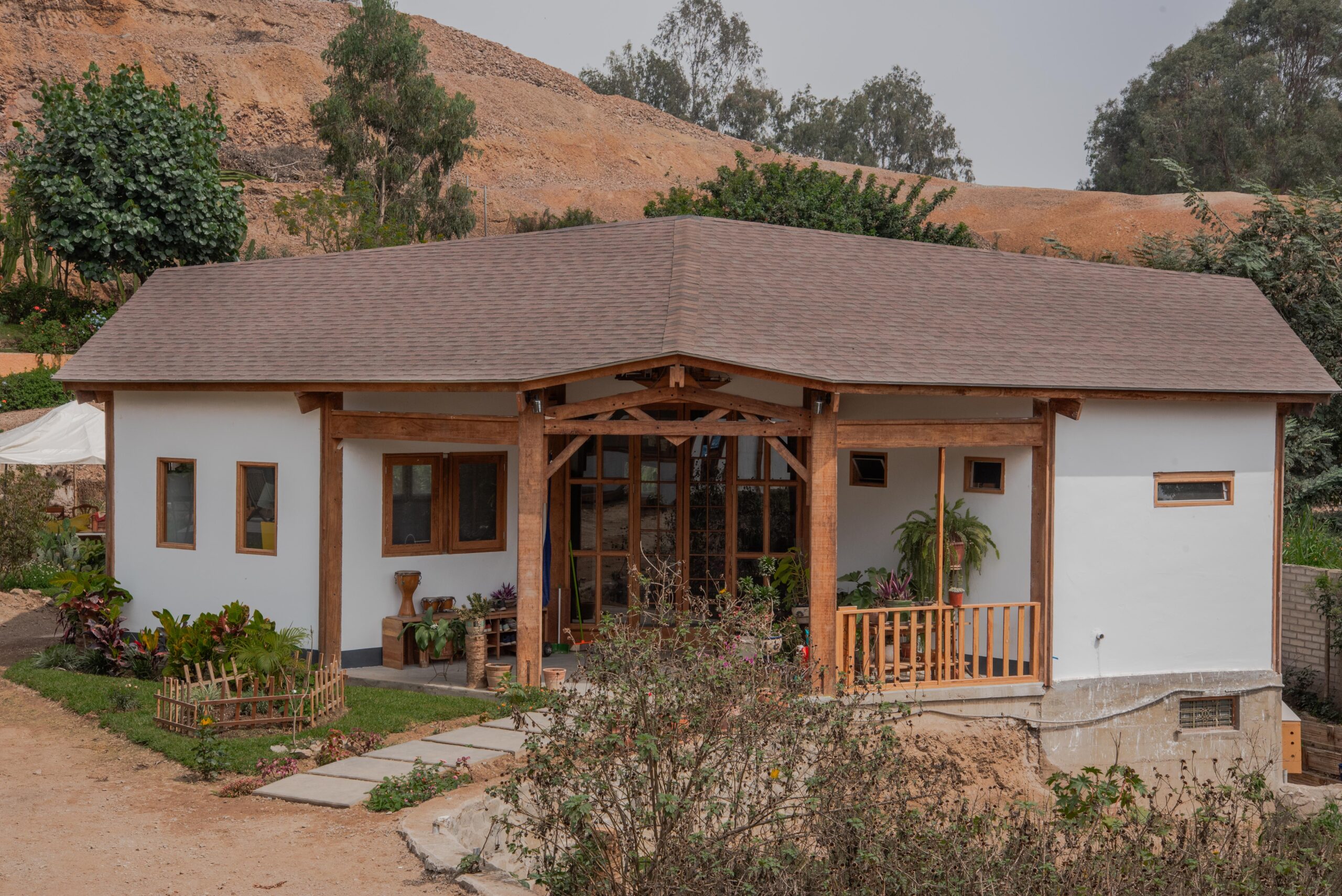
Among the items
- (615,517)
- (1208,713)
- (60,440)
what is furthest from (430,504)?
(60,440)

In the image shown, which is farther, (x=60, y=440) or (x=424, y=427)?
(x=60, y=440)

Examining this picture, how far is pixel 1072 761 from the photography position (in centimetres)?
1184

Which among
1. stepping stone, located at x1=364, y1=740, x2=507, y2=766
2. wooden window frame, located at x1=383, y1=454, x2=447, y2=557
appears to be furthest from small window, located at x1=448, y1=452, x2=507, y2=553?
stepping stone, located at x1=364, y1=740, x2=507, y2=766

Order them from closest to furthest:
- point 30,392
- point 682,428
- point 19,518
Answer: point 682,428, point 19,518, point 30,392

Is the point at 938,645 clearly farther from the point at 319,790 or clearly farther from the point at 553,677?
the point at 319,790

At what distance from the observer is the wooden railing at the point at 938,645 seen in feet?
36.1

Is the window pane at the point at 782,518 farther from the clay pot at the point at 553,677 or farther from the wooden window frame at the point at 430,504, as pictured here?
the wooden window frame at the point at 430,504

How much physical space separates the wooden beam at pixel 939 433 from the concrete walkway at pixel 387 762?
391cm

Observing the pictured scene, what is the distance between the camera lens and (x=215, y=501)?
43.6ft

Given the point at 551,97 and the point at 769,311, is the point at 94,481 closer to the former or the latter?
the point at 769,311

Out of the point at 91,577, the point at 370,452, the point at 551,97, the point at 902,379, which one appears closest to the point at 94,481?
the point at 91,577

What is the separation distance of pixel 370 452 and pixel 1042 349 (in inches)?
288

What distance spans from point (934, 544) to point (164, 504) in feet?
28.7

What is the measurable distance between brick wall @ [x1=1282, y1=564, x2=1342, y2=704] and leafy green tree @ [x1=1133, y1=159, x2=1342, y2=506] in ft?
14.1
